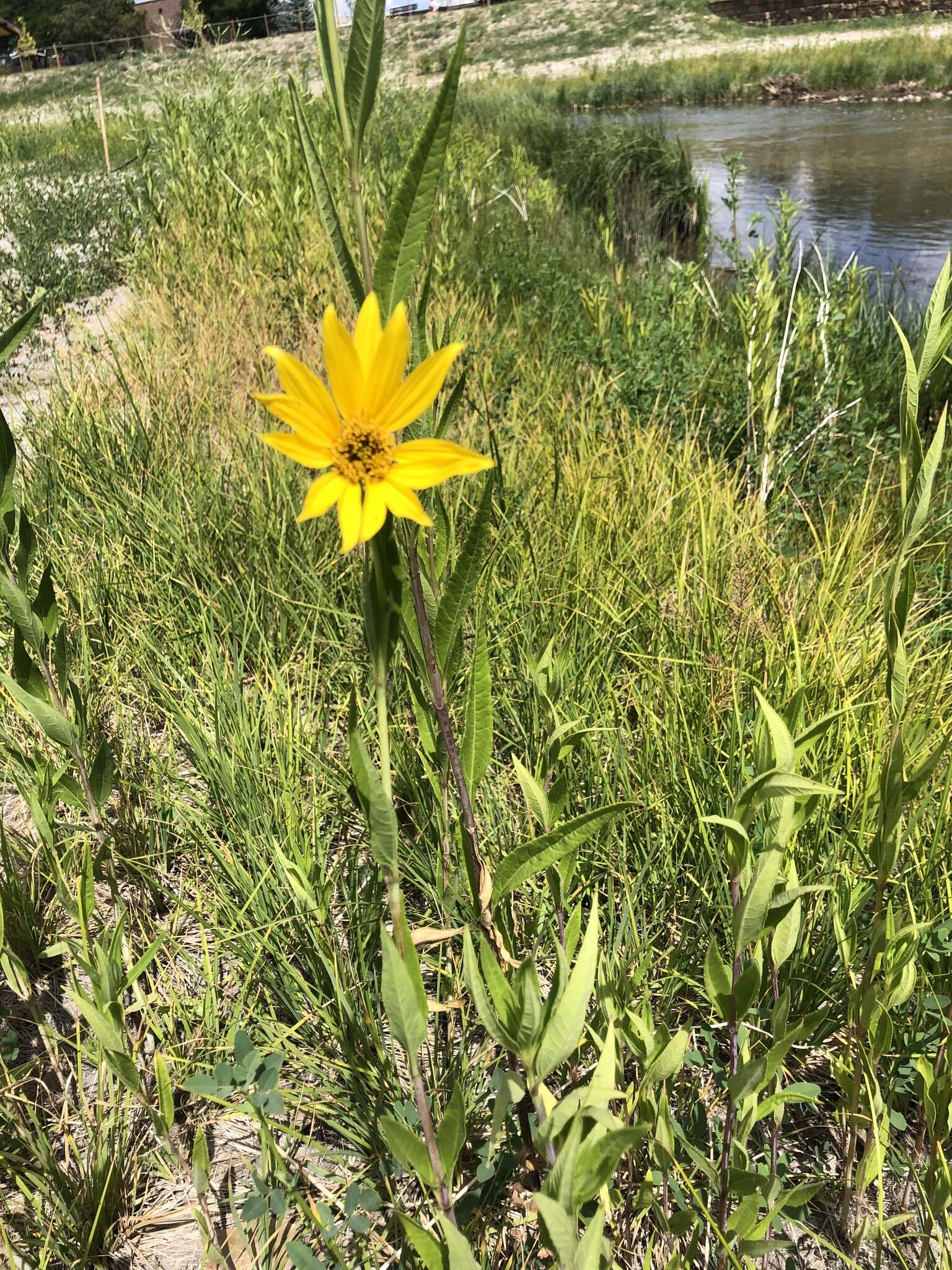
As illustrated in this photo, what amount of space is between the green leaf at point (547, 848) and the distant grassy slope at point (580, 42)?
16.0 meters

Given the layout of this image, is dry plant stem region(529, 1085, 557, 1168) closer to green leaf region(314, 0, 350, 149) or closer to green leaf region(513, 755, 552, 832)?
green leaf region(513, 755, 552, 832)

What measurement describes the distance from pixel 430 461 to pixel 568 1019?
1.41ft

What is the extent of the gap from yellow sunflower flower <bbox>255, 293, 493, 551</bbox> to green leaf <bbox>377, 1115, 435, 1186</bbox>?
40 cm

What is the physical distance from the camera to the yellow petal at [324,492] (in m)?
0.56

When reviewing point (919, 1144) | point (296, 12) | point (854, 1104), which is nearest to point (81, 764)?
point (854, 1104)

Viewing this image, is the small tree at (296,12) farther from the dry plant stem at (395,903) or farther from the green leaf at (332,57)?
the dry plant stem at (395,903)

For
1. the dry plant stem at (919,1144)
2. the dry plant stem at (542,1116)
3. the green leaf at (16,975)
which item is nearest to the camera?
the dry plant stem at (542,1116)

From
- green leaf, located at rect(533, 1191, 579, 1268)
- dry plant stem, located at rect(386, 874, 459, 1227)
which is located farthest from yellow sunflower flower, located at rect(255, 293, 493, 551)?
green leaf, located at rect(533, 1191, 579, 1268)

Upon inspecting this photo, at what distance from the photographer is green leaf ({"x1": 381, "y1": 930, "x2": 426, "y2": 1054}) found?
59 centimetres

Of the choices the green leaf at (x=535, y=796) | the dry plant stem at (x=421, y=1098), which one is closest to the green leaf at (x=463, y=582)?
the green leaf at (x=535, y=796)

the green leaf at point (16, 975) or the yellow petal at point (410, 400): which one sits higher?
the yellow petal at point (410, 400)

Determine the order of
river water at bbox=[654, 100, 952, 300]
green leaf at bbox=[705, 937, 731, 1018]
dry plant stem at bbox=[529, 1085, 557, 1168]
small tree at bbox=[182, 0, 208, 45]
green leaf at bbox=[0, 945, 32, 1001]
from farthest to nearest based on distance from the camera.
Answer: river water at bbox=[654, 100, 952, 300] → small tree at bbox=[182, 0, 208, 45] → green leaf at bbox=[0, 945, 32, 1001] → green leaf at bbox=[705, 937, 731, 1018] → dry plant stem at bbox=[529, 1085, 557, 1168]

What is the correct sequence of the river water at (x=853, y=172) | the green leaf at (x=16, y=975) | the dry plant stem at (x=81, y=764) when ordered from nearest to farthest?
1. the green leaf at (x=16, y=975)
2. the dry plant stem at (x=81, y=764)
3. the river water at (x=853, y=172)

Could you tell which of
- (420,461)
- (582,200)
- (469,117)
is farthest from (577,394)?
(469,117)
